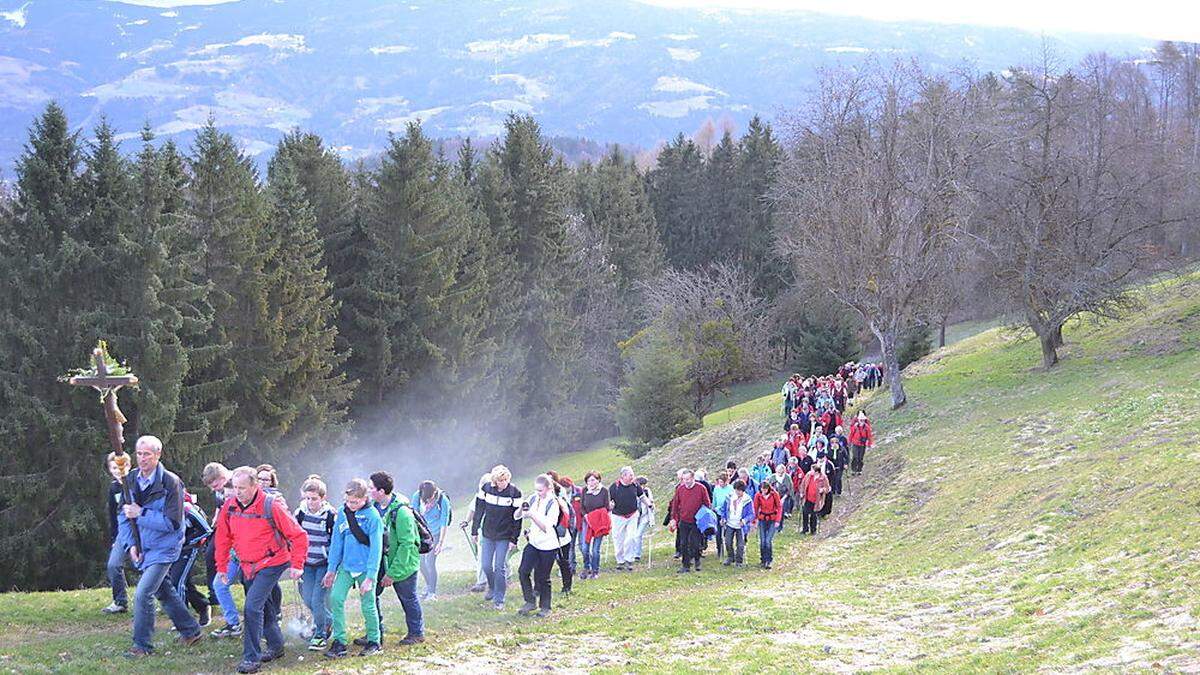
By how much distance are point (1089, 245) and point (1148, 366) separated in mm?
5470

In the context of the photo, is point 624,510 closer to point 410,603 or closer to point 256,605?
point 410,603

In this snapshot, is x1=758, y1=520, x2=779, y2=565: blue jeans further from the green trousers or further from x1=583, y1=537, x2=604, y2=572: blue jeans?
the green trousers

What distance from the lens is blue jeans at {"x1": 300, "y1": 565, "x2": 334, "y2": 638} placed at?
11352mm

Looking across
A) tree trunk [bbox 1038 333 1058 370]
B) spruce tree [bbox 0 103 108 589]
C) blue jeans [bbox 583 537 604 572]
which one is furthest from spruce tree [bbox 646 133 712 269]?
blue jeans [bbox 583 537 604 572]

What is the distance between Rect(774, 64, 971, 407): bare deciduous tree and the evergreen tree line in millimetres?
17878

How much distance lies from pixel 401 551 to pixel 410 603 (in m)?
0.71

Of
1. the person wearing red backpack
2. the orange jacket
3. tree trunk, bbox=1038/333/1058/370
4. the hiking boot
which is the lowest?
the person wearing red backpack

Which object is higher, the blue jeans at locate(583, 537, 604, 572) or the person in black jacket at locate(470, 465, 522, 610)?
the person in black jacket at locate(470, 465, 522, 610)

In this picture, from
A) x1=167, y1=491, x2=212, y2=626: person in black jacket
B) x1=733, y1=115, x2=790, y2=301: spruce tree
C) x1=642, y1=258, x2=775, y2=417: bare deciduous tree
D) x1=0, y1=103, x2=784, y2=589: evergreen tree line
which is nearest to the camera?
x1=167, y1=491, x2=212, y2=626: person in black jacket

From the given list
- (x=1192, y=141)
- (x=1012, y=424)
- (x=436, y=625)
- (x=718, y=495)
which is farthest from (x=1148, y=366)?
(x=1192, y=141)

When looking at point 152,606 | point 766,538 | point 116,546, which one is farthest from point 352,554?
point 766,538

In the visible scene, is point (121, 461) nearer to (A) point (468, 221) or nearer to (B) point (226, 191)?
(B) point (226, 191)

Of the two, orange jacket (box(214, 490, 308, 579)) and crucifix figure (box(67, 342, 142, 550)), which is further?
crucifix figure (box(67, 342, 142, 550))

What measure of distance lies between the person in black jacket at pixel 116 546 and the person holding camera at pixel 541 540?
473 centimetres
